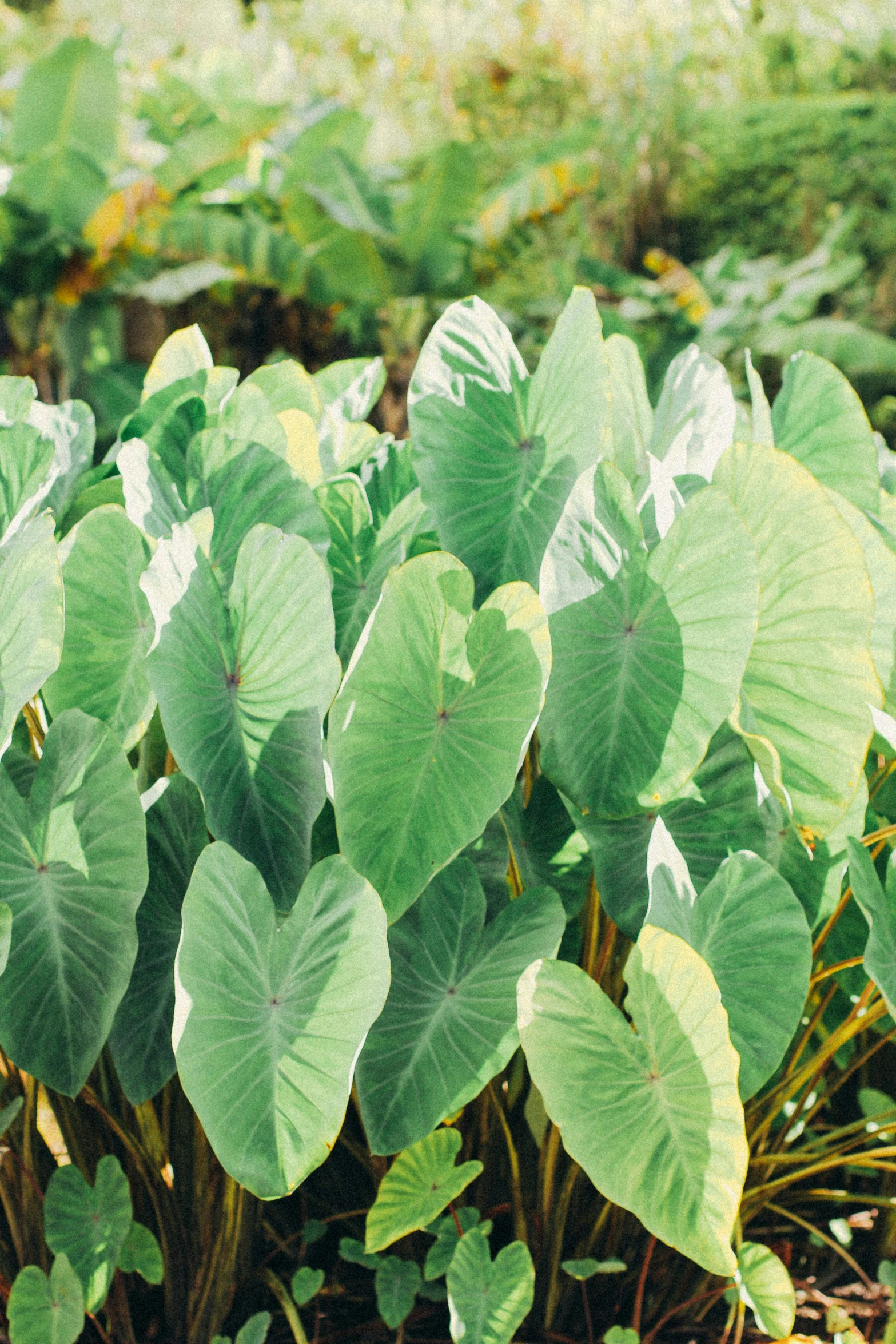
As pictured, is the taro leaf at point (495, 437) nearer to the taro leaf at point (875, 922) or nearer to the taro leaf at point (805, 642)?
the taro leaf at point (805, 642)

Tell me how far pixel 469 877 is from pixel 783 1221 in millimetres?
518

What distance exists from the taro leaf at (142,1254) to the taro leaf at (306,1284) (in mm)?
97

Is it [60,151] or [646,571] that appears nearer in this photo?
[646,571]

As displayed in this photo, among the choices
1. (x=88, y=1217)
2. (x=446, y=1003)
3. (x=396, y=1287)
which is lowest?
(x=396, y=1287)

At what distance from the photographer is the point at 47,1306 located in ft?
2.31

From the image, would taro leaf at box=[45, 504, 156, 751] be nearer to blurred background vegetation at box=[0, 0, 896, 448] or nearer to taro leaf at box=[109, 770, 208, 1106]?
taro leaf at box=[109, 770, 208, 1106]

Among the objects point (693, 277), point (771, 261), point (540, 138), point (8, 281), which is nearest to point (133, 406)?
point (8, 281)

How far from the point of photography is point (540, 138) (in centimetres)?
631

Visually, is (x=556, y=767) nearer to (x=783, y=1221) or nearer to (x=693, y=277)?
(x=783, y=1221)

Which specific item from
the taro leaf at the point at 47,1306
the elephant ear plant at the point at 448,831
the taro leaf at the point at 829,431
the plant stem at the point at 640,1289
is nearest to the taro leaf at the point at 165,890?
the elephant ear plant at the point at 448,831

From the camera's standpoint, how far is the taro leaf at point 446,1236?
0.76 metres

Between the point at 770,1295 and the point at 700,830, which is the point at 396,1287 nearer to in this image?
the point at 770,1295

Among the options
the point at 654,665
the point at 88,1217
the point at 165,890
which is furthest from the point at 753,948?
the point at 88,1217

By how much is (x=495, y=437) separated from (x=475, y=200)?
3828 mm
